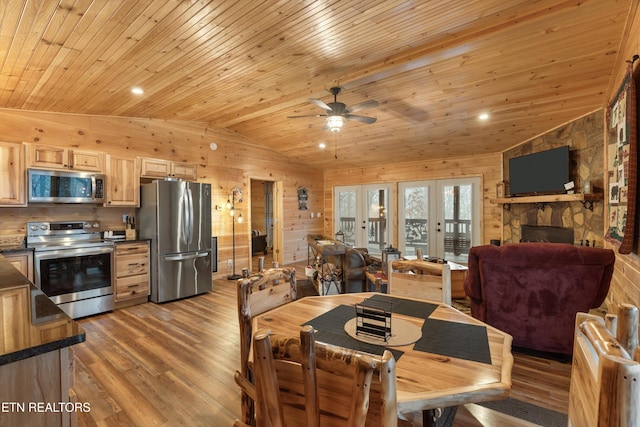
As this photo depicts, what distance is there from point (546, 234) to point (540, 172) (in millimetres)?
1022

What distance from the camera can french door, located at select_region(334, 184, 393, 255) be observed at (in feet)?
25.1

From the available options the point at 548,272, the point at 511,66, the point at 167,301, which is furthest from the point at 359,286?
the point at 511,66

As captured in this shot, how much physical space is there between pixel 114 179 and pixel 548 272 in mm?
5315

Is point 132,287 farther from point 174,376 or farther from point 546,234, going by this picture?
point 546,234

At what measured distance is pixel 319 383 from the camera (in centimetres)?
81

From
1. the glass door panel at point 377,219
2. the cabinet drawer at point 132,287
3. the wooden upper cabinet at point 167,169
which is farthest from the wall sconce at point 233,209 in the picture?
the glass door panel at point 377,219

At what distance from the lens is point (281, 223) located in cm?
746

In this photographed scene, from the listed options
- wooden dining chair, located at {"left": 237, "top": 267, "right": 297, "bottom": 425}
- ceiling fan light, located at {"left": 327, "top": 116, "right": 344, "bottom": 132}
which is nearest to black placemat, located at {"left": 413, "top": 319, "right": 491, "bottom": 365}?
wooden dining chair, located at {"left": 237, "top": 267, "right": 297, "bottom": 425}

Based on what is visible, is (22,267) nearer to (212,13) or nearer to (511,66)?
(212,13)

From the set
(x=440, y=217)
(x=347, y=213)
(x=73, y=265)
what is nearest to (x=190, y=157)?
(x=73, y=265)

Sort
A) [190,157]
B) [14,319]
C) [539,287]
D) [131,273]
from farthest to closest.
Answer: [190,157], [131,273], [539,287], [14,319]

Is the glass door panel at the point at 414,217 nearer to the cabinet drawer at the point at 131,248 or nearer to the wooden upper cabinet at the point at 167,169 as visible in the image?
the wooden upper cabinet at the point at 167,169

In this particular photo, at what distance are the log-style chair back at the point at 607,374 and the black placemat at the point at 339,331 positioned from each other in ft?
1.81

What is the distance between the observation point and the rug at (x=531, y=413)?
1956mm
